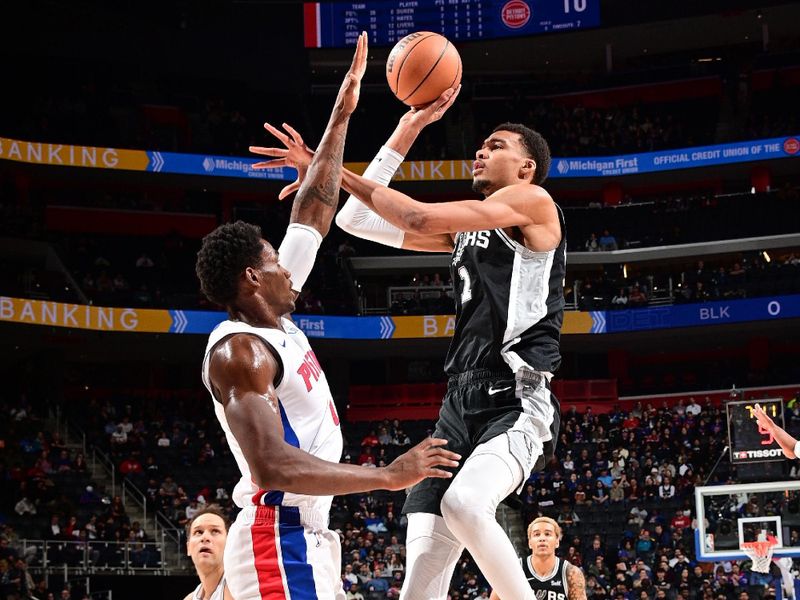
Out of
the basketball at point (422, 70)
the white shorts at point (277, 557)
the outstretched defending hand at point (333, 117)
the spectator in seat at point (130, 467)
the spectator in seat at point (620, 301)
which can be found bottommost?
the white shorts at point (277, 557)

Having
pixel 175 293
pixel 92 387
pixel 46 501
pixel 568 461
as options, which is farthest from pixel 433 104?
pixel 92 387

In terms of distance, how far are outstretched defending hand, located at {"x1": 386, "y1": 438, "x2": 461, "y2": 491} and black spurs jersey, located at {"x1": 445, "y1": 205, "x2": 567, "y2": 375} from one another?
4.73 ft

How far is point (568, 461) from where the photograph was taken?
89.0ft

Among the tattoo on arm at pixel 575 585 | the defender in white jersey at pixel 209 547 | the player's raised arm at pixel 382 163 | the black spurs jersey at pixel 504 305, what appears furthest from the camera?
the tattoo on arm at pixel 575 585

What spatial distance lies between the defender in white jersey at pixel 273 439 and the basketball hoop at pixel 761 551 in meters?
10.1

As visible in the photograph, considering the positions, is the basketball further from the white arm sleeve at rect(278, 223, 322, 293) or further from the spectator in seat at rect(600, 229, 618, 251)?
the spectator in seat at rect(600, 229, 618, 251)

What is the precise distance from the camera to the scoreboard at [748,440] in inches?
582

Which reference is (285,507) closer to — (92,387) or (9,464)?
(9,464)

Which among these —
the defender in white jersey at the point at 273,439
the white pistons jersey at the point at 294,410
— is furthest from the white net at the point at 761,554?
the white pistons jersey at the point at 294,410

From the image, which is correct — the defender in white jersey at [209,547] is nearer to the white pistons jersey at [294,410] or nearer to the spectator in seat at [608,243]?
the white pistons jersey at [294,410]

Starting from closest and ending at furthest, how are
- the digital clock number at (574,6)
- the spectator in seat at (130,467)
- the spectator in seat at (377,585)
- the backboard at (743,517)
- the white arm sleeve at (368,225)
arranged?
1. the white arm sleeve at (368,225)
2. the backboard at (743,517)
3. the spectator in seat at (377,585)
4. the spectator in seat at (130,467)
5. the digital clock number at (574,6)

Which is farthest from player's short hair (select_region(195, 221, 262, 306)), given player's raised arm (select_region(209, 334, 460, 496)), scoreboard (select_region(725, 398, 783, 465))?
scoreboard (select_region(725, 398, 783, 465))

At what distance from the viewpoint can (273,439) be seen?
3.80 meters

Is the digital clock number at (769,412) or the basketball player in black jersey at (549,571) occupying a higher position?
the digital clock number at (769,412)
